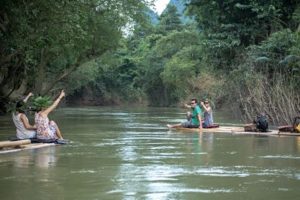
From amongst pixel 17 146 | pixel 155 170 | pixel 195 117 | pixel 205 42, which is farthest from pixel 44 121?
pixel 205 42

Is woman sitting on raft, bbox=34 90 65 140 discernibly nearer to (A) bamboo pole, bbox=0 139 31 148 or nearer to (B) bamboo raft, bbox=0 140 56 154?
(B) bamboo raft, bbox=0 140 56 154

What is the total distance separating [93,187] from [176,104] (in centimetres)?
6211

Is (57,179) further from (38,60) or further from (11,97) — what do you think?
(11,97)

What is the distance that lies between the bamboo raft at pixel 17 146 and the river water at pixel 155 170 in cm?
37

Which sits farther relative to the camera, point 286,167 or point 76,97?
point 76,97

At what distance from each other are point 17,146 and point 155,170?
5126mm

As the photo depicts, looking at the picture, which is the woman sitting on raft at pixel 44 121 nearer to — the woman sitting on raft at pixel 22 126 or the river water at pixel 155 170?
the woman sitting on raft at pixel 22 126

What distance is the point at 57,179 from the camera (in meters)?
10.4

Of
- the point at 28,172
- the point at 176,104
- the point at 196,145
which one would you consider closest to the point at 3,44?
the point at 196,145

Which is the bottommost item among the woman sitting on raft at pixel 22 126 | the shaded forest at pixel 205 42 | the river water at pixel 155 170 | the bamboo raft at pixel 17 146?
the river water at pixel 155 170

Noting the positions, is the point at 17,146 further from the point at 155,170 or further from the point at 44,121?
the point at 155,170

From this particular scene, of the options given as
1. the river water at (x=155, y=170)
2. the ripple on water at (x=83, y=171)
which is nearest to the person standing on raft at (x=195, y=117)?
Answer: the river water at (x=155, y=170)

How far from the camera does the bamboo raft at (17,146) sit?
14573 mm

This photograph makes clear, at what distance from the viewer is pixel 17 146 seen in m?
15.1
